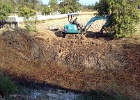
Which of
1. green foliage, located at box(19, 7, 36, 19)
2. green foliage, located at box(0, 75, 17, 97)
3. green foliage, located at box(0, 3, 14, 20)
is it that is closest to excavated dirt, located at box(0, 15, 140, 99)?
green foliage, located at box(0, 75, 17, 97)

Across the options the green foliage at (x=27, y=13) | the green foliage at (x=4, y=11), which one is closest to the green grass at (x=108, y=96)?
the green foliage at (x=27, y=13)

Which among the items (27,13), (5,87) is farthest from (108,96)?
(27,13)

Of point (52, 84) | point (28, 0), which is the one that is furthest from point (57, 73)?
point (28, 0)

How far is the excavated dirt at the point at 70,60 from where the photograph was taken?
37.0 feet

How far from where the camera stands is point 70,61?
14.0m

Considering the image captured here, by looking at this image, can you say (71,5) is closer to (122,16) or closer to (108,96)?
(122,16)

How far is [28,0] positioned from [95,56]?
6065 centimetres

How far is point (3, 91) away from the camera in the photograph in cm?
764

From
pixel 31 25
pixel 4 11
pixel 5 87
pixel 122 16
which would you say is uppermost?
pixel 4 11

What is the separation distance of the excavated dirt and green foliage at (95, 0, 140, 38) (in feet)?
2.41

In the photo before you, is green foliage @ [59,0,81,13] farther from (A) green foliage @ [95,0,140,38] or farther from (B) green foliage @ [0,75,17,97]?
(B) green foliage @ [0,75,17,97]

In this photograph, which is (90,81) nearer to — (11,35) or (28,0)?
(11,35)

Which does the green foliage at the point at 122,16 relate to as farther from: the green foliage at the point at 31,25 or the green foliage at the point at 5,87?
the green foliage at the point at 5,87

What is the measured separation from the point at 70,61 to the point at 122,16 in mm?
4768
